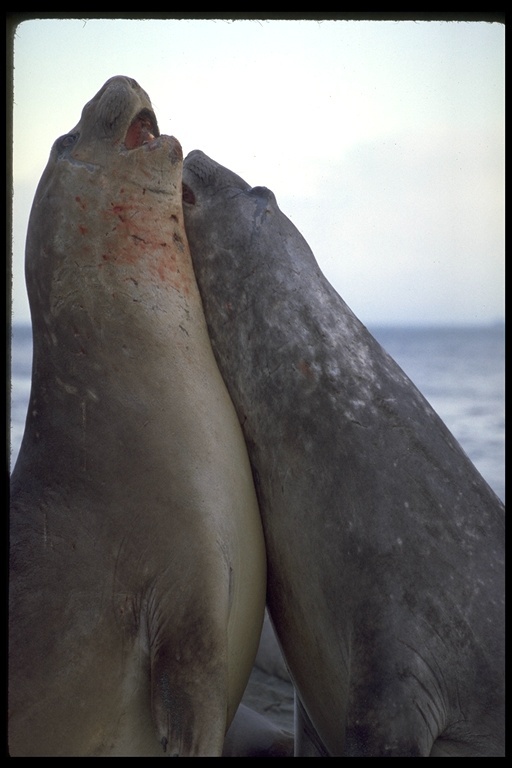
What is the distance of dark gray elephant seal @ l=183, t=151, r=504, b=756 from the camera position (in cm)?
294

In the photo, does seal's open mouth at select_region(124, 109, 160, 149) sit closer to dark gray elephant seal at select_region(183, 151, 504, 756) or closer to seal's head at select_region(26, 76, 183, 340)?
seal's head at select_region(26, 76, 183, 340)

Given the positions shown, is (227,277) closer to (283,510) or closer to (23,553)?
(283,510)

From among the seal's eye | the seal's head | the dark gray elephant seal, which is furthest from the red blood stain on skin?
the seal's eye

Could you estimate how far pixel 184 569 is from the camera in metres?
2.84

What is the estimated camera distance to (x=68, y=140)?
10.8 feet

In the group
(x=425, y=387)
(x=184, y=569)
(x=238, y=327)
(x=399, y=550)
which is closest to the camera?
(x=184, y=569)

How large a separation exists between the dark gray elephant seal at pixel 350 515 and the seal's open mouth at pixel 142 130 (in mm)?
301

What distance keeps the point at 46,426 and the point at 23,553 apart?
0.41 metres

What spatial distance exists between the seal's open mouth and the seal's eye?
0.18 metres

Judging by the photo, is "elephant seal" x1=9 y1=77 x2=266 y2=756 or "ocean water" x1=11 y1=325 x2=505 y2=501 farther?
"ocean water" x1=11 y1=325 x2=505 y2=501

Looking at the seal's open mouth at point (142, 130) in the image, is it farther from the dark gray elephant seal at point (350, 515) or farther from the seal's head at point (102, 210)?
the dark gray elephant seal at point (350, 515)

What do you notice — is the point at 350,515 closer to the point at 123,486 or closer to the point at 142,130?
the point at 123,486

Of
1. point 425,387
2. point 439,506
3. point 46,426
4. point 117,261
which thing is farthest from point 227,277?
point 425,387

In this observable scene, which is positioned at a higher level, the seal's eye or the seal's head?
the seal's eye
